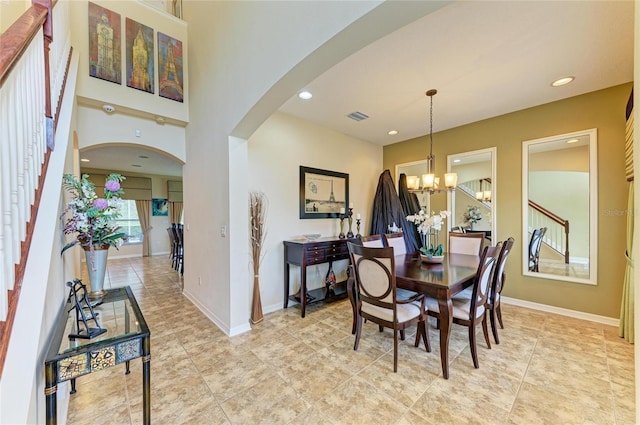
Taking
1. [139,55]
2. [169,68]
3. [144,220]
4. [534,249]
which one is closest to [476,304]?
[534,249]

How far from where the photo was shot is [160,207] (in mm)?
8336

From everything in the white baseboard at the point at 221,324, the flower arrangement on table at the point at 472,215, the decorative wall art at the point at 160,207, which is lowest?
the white baseboard at the point at 221,324

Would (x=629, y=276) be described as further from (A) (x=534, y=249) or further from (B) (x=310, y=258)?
(B) (x=310, y=258)

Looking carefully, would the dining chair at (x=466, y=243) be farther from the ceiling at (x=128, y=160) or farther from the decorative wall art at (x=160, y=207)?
the decorative wall art at (x=160, y=207)

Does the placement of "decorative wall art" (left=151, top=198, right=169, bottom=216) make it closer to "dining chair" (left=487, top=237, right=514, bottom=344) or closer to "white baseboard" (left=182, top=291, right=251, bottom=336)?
"white baseboard" (left=182, top=291, right=251, bottom=336)

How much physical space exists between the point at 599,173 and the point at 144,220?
10.5m

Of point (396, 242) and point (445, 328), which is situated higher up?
point (396, 242)

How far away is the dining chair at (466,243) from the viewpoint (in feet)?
10.6

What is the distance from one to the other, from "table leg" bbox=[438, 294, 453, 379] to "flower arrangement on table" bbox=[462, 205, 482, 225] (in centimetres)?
336

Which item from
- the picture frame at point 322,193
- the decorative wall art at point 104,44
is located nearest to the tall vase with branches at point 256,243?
the picture frame at point 322,193

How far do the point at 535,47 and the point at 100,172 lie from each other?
9.84m

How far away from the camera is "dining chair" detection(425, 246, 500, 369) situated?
208 centimetres

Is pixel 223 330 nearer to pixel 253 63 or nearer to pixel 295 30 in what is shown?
pixel 253 63

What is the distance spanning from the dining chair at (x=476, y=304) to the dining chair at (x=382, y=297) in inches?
8.6
